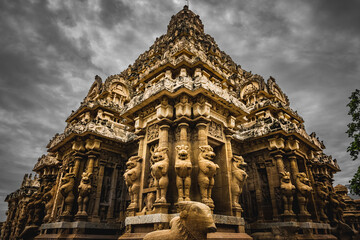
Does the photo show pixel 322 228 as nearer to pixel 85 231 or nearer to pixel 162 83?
pixel 162 83

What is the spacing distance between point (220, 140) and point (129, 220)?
5718 mm

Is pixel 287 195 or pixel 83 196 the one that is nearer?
pixel 287 195

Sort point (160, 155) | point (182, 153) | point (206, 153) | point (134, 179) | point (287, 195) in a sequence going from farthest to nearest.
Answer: point (287, 195)
point (134, 179)
point (160, 155)
point (206, 153)
point (182, 153)

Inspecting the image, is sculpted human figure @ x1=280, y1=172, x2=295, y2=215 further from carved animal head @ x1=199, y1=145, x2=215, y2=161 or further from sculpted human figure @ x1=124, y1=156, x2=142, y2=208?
sculpted human figure @ x1=124, y1=156, x2=142, y2=208

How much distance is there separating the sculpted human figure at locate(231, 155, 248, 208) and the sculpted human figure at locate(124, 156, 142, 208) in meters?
4.51

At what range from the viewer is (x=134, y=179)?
34.0 ft

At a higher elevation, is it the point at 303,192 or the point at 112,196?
the point at 303,192

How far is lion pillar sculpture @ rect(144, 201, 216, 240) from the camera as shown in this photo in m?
5.15

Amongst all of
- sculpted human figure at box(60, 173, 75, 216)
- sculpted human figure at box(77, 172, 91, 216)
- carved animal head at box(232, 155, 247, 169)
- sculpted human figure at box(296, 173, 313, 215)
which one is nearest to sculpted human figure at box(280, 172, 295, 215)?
sculpted human figure at box(296, 173, 313, 215)

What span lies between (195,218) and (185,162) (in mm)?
3511

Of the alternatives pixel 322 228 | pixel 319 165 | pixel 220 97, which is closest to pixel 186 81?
pixel 220 97

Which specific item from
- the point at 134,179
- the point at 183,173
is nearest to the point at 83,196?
the point at 134,179

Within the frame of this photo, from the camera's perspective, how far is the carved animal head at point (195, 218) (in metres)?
5.17

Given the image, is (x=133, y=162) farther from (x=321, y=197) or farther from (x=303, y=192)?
(x=321, y=197)
